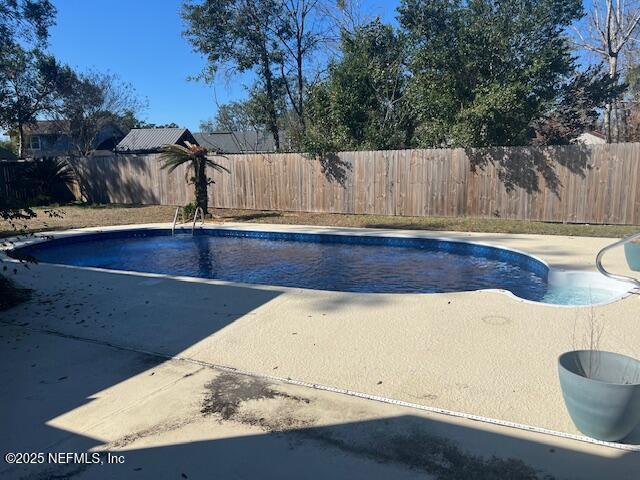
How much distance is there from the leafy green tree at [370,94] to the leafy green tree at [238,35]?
18.4 ft

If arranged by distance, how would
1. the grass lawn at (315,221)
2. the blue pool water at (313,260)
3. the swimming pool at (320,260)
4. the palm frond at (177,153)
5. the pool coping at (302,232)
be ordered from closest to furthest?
1. the pool coping at (302,232)
2. the swimming pool at (320,260)
3. the blue pool water at (313,260)
4. the grass lawn at (315,221)
5. the palm frond at (177,153)

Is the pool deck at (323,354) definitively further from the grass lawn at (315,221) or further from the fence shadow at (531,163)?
the fence shadow at (531,163)

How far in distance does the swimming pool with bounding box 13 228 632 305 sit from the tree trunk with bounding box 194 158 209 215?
1.48 meters

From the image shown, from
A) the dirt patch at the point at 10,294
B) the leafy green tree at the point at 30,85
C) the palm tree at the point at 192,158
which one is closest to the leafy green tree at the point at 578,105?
the palm tree at the point at 192,158

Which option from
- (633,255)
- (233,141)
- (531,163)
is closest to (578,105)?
(531,163)

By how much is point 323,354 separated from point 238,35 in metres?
19.7

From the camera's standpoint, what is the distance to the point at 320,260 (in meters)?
9.20

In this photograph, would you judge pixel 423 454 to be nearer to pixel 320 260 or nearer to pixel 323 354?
pixel 323 354

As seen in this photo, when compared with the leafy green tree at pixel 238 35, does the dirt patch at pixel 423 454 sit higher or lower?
lower

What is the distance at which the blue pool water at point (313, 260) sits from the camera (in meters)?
7.41

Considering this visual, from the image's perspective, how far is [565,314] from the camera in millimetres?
4746

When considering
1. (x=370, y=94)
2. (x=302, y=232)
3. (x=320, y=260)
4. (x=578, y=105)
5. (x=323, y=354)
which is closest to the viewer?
(x=323, y=354)

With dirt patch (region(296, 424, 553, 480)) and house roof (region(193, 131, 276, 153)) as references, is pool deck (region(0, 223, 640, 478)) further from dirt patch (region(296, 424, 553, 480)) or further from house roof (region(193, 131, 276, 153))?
house roof (region(193, 131, 276, 153))

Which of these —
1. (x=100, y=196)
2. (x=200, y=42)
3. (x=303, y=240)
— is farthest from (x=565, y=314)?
(x=200, y=42)
